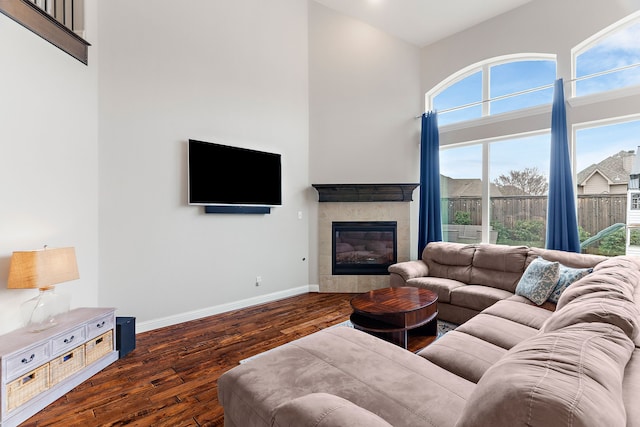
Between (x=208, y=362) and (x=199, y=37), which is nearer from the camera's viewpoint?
(x=208, y=362)

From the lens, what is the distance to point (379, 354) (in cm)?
171

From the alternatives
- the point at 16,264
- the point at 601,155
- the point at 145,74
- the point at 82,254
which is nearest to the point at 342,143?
the point at 145,74

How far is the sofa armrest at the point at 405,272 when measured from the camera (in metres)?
3.97

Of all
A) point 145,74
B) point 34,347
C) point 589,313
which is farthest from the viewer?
point 145,74

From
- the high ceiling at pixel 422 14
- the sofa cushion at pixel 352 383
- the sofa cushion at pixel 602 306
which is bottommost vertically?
the sofa cushion at pixel 352 383

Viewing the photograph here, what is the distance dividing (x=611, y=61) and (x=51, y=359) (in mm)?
6214

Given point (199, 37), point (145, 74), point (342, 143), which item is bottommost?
point (342, 143)

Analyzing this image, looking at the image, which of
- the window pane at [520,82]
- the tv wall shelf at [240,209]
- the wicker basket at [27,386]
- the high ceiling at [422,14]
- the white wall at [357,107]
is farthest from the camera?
the white wall at [357,107]

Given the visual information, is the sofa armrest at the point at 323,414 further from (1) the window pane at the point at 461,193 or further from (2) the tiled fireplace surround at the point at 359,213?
(1) the window pane at the point at 461,193

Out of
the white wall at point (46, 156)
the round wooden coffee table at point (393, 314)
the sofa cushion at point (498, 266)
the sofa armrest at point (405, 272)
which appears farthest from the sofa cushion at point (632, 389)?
the white wall at point (46, 156)

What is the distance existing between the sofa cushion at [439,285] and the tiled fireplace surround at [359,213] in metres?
1.01

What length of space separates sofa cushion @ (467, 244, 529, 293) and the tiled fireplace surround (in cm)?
126

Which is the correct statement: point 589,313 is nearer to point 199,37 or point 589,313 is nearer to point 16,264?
point 16,264

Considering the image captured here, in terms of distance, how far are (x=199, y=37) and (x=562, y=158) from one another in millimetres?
4580
